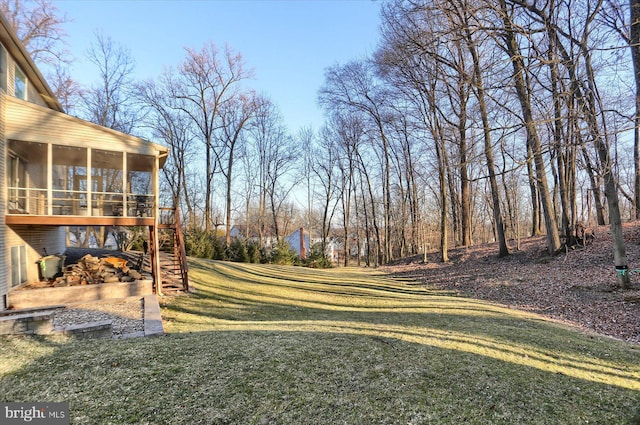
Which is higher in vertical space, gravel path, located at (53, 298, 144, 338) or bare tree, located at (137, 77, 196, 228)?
bare tree, located at (137, 77, 196, 228)

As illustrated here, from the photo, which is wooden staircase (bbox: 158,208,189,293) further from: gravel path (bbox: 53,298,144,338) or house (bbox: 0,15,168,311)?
gravel path (bbox: 53,298,144,338)

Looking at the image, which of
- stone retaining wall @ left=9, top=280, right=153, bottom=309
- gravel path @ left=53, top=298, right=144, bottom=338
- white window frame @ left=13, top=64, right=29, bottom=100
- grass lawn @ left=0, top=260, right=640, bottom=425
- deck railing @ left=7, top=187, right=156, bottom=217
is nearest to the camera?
grass lawn @ left=0, top=260, right=640, bottom=425

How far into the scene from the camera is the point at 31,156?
941 cm

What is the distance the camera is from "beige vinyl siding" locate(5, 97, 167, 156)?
760 cm

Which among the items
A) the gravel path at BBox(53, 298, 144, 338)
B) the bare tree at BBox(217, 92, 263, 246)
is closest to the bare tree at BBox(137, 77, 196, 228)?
the bare tree at BBox(217, 92, 263, 246)

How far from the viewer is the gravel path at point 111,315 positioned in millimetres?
5883

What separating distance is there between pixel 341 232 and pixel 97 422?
31.3m

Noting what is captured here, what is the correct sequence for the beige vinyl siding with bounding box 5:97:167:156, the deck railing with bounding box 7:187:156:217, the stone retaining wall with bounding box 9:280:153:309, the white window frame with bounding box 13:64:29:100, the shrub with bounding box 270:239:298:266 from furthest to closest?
the shrub with bounding box 270:239:298:266 < the white window frame with bounding box 13:64:29:100 < the deck railing with bounding box 7:187:156:217 < the beige vinyl siding with bounding box 5:97:167:156 < the stone retaining wall with bounding box 9:280:153:309

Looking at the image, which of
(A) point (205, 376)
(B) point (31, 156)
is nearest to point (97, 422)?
(A) point (205, 376)

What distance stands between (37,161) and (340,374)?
1145 cm

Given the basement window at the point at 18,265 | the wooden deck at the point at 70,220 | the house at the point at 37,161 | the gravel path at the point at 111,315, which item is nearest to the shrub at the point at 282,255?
the house at the point at 37,161

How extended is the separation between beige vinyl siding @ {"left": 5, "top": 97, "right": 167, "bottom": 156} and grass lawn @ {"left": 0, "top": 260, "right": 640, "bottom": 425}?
18.4 ft

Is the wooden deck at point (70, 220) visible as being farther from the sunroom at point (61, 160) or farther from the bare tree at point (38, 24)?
the bare tree at point (38, 24)

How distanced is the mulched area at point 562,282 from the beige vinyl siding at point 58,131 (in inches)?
430
